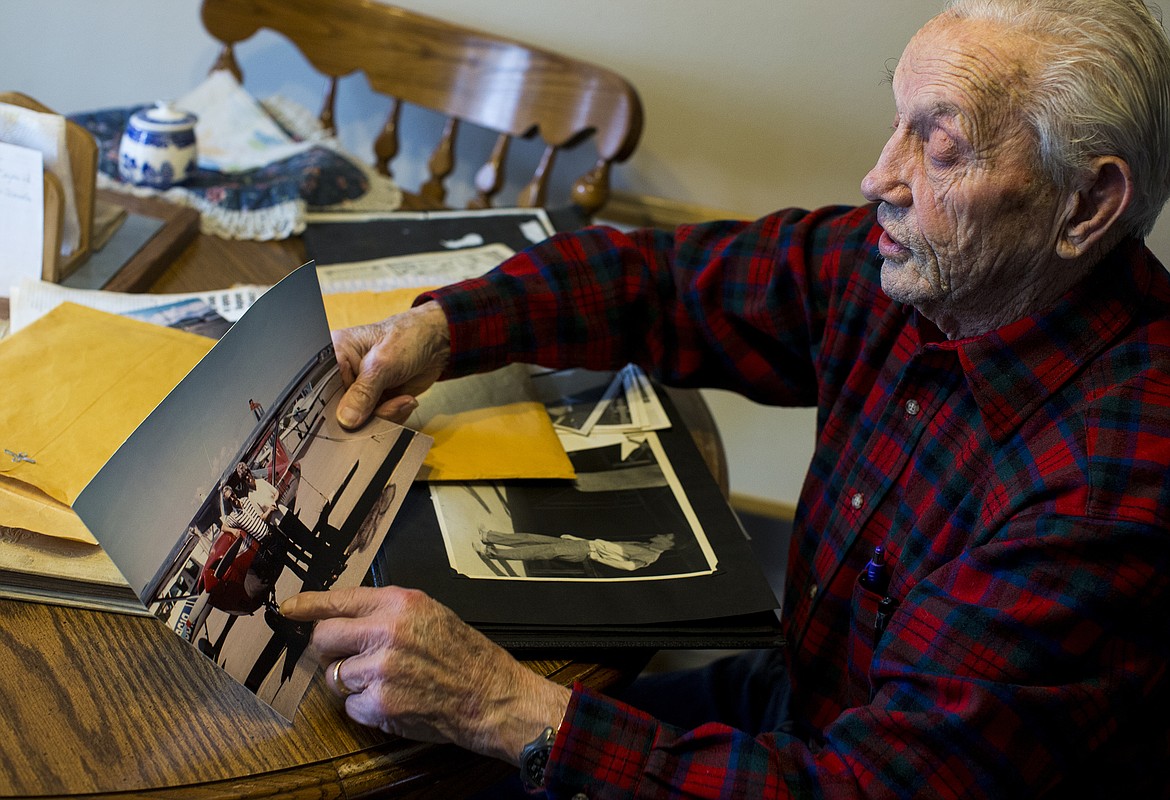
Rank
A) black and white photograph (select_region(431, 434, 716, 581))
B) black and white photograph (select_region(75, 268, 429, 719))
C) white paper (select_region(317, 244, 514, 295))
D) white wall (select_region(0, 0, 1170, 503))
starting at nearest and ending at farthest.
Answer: black and white photograph (select_region(75, 268, 429, 719))
black and white photograph (select_region(431, 434, 716, 581))
white paper (select_region(317, 244, 514, 295))
white wall (select_region(0, 0, 1170, 503))

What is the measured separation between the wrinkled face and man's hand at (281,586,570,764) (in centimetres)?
48

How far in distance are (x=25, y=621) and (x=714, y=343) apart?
751mm

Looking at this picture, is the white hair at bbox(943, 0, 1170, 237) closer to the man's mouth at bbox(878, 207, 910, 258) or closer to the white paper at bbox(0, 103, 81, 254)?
the man's mouth at bbox(878, 207, 910, 258)

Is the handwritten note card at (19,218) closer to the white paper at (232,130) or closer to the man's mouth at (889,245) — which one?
the white paper at (232,130)

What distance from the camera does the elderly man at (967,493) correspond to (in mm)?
735

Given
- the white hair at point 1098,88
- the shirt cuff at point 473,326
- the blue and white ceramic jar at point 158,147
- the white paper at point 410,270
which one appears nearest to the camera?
the white hair at point 1098,88

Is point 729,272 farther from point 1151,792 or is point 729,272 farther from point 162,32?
point 162,32

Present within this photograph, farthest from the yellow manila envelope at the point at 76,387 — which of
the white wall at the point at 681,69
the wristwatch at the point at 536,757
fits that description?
the white wall at the point at 681,69

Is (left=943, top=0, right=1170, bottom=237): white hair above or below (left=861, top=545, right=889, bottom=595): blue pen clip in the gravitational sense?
above

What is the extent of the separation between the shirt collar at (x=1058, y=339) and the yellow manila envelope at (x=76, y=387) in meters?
0.75

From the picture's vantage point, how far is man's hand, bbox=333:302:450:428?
946 mm

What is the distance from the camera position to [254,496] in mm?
761

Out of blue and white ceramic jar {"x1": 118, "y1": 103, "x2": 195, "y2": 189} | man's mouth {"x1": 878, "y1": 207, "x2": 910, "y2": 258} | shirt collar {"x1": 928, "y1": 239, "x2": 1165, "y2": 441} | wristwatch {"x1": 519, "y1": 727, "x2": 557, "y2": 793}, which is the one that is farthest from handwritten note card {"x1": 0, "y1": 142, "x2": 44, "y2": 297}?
shirt collar {"x1": 928, "y1": 239, "x2": 1165, "y2": 441}

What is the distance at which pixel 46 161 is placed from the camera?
1151 millimetres
